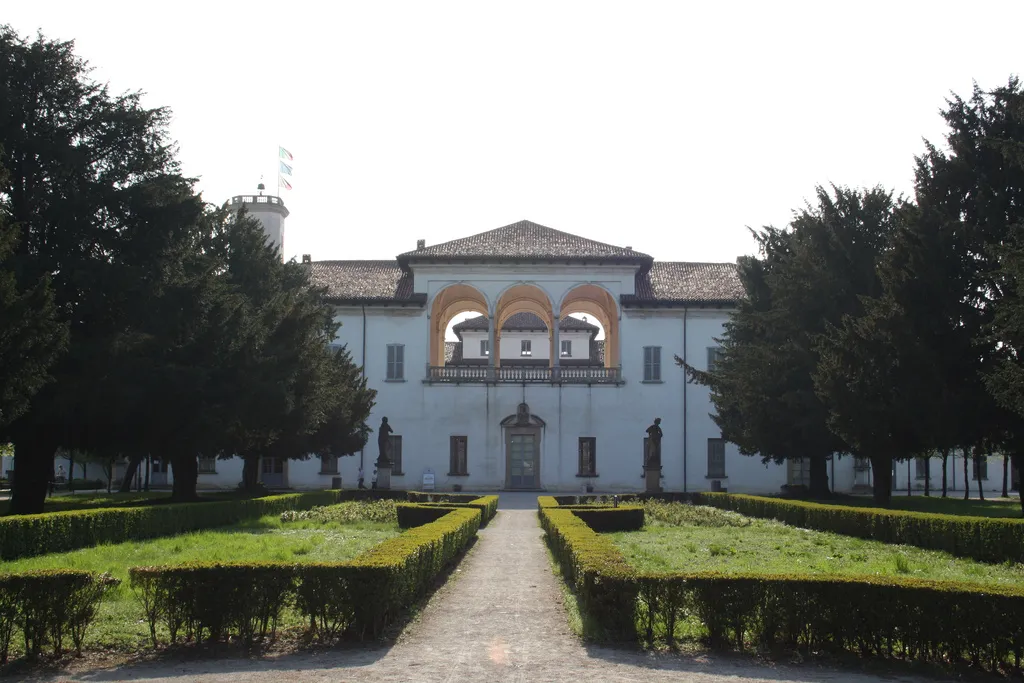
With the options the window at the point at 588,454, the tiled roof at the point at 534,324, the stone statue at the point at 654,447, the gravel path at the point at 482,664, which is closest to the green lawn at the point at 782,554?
the gravel path at the point at 482,664

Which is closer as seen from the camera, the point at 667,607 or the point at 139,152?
the point at 667,607

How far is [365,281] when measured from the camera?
5084 cm

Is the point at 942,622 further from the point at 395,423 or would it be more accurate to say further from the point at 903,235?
the point at 395,423

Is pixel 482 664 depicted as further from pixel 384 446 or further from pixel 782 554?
pixel 384 446

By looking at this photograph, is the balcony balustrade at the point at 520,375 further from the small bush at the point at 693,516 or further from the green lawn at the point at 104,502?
the small bush at the point at 693,516

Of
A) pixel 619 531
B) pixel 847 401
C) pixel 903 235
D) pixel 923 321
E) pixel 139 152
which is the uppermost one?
pixel 139 152

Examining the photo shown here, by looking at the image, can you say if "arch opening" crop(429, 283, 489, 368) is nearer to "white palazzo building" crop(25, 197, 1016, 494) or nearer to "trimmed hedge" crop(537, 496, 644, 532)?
"white palazzo building" crop(25, 197, 1016, 494)

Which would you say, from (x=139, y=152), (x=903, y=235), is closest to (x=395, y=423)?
(x=139, y=152)

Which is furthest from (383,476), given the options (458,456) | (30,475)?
(30,475)

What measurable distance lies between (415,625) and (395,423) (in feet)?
125

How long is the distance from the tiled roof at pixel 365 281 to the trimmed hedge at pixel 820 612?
3906cm

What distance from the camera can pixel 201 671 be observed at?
8734 millimetres

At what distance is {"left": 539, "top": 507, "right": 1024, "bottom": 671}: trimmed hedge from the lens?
29.5 ft

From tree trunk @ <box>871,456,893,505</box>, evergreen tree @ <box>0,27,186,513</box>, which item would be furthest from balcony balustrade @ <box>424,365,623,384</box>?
evergreen tree @ <box>0,27,186,513</box>
